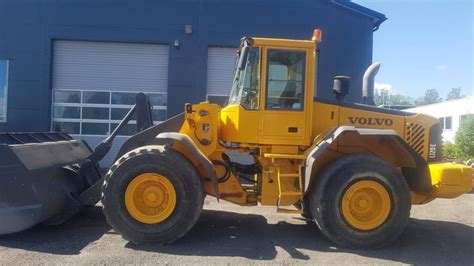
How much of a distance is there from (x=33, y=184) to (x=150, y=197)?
1.63 m

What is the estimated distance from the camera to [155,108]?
55.0 feet

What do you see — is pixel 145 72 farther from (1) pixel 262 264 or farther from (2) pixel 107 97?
(1) pixel 262 264

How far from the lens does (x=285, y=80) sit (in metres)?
7.58

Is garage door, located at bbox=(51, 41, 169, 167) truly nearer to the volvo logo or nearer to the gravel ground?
the gravel ground

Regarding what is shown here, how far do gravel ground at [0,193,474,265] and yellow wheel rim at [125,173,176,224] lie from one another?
0.45 meters

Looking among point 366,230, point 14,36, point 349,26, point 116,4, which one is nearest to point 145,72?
point 116,4

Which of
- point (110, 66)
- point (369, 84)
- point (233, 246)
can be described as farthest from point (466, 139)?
point (233, 246)

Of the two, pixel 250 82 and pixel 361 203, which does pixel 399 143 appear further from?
pixel 250 82

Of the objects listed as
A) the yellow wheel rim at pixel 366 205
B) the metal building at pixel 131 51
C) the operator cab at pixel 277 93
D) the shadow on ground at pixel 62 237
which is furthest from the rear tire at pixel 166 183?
the metal building at pixel 131 51

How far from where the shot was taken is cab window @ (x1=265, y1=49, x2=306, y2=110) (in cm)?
754

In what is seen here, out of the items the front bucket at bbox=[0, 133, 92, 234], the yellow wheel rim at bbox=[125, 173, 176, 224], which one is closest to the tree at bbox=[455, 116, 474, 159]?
the yellow wheel rim at bbox=[125, 173, 176, 224]

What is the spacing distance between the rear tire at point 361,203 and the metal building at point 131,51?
941 cm

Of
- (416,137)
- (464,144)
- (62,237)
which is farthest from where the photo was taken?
(464,144)

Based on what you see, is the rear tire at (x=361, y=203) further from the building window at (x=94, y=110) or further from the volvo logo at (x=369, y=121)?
the building window at (x=94, y=110)
